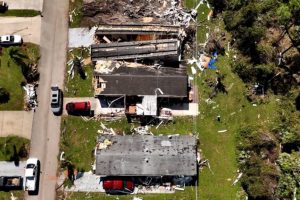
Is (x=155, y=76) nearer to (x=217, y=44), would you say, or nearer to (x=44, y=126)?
(x=217, y=44)

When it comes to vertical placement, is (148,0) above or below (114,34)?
above

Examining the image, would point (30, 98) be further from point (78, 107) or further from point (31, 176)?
point (31, 176)

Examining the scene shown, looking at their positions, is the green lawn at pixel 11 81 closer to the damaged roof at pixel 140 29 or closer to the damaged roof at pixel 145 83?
the damaged roof at pixel 145 83

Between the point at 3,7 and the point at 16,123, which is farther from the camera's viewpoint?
the point at 3,7

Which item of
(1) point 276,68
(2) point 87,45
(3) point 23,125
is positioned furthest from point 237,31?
(3) point 23,125

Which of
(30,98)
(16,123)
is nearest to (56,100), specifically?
(30,98)

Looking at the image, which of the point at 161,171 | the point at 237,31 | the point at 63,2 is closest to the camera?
the point at 161,171
